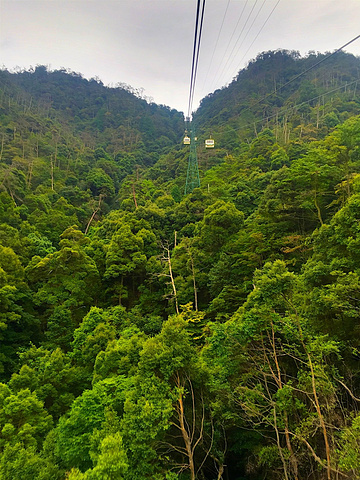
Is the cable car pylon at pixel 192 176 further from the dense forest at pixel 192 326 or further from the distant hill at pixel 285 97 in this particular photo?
the distant hill at pixel 285 97

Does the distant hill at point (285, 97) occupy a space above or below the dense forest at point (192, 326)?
above

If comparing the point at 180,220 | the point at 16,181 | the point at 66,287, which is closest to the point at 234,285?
the point at 66,287

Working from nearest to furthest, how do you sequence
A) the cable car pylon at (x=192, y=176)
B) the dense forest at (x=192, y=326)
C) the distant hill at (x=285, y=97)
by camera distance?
the dense forest at (x=192, y=326)
the cable car pylon at (x=192, y=176)
the distant hill at (x=285, y=97)

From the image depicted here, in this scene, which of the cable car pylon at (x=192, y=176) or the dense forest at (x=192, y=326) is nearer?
the dense forest at (x=192, y=326)

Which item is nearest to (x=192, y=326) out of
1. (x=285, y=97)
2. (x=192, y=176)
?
(x=192, y=176)

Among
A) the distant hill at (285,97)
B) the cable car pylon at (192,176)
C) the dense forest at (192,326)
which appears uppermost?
the distant hill at (285,97)

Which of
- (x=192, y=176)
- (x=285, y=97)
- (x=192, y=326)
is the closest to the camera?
(x=192, y=326)

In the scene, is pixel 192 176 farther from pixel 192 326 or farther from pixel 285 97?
pixel 285 97

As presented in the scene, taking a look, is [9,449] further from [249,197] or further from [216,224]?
[249,197]

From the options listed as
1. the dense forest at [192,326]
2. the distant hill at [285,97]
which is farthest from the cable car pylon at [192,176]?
the distant hill at [285,97]
